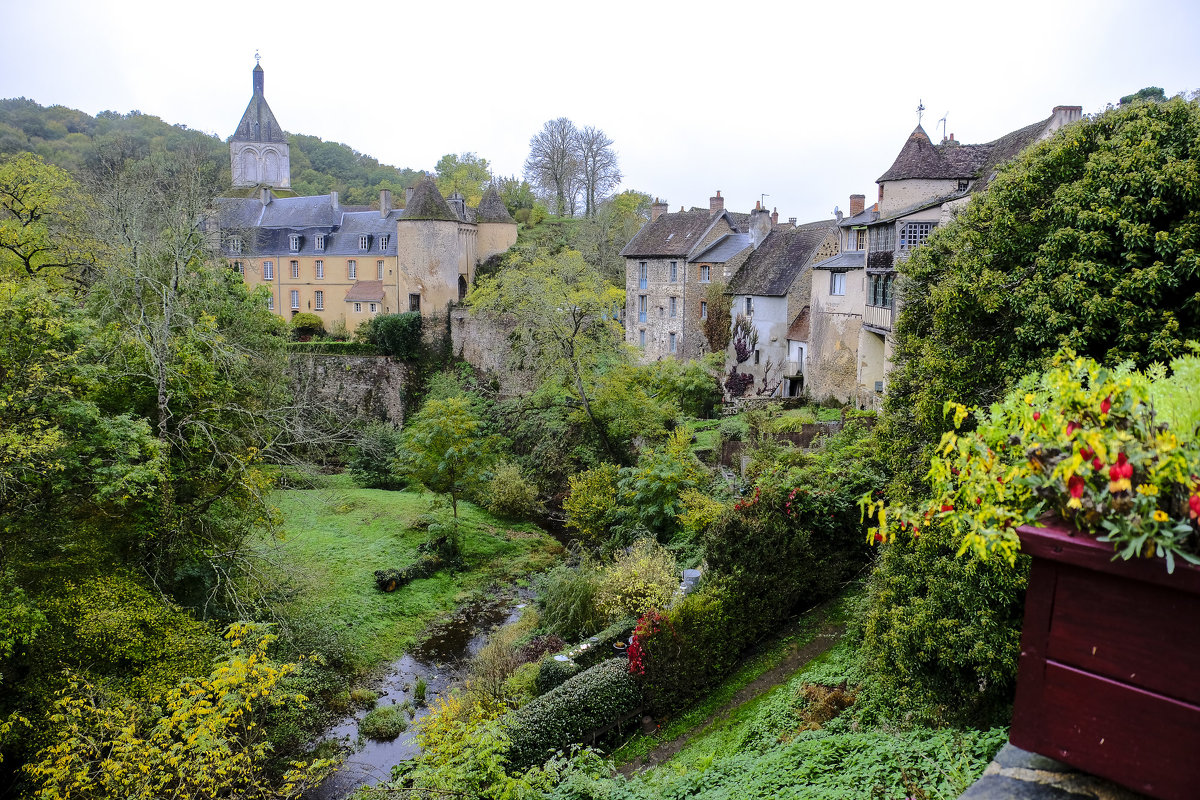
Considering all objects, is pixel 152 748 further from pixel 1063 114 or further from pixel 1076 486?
pixel 1063 114

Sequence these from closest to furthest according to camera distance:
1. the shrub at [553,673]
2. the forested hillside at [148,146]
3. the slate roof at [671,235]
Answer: the shrub at [553,673] → the slate roof at [671,235] → the forested hillside at [148,146]

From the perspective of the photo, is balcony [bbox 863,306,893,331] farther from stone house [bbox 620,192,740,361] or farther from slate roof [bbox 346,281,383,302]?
slate roof [bbox 346,281,383,302]

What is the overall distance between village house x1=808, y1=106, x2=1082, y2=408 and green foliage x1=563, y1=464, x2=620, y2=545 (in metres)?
8.28

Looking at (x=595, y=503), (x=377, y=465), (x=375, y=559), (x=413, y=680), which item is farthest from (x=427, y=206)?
(x=413, y=680)

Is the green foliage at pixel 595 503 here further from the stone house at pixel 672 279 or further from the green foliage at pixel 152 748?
the stone house at pixel 672 279

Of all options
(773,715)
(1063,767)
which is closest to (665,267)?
(773,715)

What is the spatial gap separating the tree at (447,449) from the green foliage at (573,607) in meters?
9.44

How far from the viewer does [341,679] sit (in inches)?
645

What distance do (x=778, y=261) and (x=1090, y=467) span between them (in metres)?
32.4

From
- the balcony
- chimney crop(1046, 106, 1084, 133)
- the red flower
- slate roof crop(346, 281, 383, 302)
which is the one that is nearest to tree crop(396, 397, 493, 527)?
the balcony

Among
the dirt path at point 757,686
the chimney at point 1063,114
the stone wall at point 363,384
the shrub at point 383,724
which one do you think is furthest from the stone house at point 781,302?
the shrub at point 383,724

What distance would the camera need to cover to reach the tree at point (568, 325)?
27.8 meters

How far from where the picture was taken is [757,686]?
12023mm

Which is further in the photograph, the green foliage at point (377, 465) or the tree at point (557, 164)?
the tree at point (557, 164)
